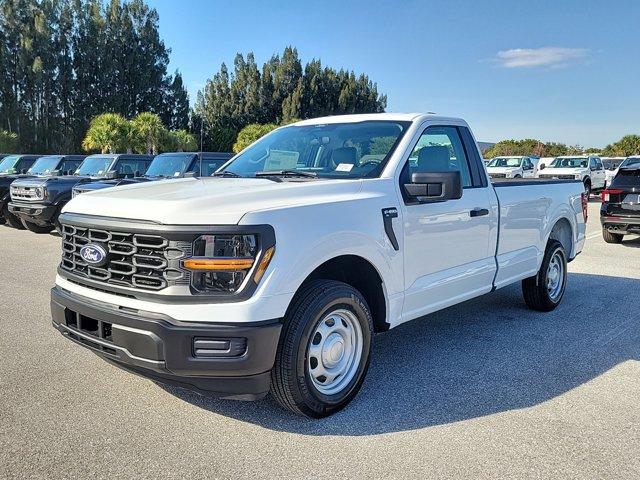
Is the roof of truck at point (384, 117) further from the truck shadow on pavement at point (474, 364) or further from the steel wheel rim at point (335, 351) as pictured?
the truck shadow on pavement at point (474, 364)

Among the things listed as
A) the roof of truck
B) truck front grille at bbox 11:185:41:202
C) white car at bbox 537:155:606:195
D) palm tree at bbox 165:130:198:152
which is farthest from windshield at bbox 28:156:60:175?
palm tree at bbox 165:130:198:152

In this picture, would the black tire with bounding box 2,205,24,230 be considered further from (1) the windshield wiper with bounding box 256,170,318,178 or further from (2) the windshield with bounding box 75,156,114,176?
(1) the windshield wiper with bounding box 256,170,318,178

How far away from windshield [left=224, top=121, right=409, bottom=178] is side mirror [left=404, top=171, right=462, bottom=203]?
0.32 metres

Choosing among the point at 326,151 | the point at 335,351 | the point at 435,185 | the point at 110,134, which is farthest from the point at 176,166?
the point at 110,134

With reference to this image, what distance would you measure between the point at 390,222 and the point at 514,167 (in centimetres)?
2382

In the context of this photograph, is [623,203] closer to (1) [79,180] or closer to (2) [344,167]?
(2) [344,167]

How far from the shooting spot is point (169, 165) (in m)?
11.9

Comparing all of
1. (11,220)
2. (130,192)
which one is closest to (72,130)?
(11,220)

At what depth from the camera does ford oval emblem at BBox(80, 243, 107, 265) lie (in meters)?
3.34

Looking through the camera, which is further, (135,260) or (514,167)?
(514,167)

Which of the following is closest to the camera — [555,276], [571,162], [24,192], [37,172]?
[555,276]

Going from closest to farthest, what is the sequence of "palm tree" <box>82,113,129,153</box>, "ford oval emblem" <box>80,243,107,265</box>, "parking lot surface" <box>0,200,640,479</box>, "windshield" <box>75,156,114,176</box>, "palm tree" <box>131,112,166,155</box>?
"parking lot surface" <box>0,200,640,479</box>
"ford oval emblem" <box>80,243,107,265</box>
"windshield" <box>75,156,114,176</box>
"palm tree" <box>82,113,129,153</box>
"palm tree" <box>131,112,166,155</box>

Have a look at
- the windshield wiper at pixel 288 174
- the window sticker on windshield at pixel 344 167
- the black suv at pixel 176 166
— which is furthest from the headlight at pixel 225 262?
the black suv at pixel 176 166

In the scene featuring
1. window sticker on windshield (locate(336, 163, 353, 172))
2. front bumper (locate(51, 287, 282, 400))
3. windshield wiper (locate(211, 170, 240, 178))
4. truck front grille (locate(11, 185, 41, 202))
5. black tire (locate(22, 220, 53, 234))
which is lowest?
black tire (locate(22, 220, 53, 234))
